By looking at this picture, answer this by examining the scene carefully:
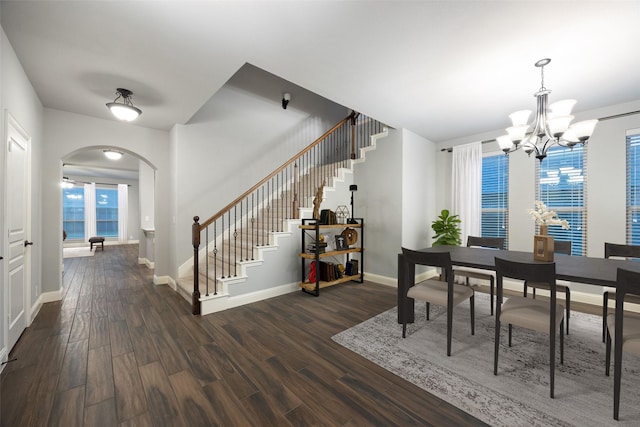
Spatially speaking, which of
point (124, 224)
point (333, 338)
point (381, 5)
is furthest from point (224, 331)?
point (124, 224)

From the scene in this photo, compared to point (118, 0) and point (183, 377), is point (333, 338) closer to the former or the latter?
point (183, 377)

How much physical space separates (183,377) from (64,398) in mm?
749

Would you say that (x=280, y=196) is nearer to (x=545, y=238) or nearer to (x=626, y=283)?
(x=545, y=238)

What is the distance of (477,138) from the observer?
4.76 meters

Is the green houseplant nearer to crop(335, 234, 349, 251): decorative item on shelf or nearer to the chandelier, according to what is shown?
crop(335, 234, 349, 251): decorative item on shelf

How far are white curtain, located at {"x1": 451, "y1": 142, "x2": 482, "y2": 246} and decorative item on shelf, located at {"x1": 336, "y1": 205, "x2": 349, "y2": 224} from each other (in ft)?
6.87

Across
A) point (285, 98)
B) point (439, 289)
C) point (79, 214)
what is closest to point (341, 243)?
point (439, 289)

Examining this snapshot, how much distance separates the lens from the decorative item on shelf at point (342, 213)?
16.0ft

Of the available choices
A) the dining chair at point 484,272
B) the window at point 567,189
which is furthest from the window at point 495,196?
the dining chair at point 484,272

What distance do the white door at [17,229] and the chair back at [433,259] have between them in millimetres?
3715

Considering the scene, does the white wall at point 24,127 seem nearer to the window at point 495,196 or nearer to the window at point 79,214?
the window at point 495,196

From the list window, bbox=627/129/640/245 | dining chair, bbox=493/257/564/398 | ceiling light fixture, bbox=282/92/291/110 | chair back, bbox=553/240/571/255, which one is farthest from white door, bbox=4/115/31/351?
window, bbox=627/129/640/245

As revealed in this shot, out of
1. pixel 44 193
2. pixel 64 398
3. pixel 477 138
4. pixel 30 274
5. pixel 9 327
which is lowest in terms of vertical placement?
pixel 64 398

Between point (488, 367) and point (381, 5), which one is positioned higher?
point (381, 5)
